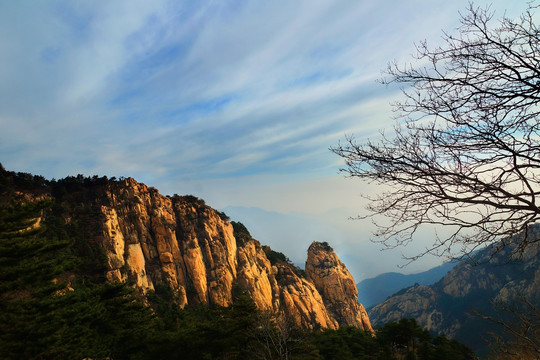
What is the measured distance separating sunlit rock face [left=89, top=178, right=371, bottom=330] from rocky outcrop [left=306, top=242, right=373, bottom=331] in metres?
0.39

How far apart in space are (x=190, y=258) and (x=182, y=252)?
1598 millimetres

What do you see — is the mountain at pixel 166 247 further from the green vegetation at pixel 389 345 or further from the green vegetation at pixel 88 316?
the green vegetation at pixel 389 345

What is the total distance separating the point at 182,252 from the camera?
42.6m

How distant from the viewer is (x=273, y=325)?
19.8 m

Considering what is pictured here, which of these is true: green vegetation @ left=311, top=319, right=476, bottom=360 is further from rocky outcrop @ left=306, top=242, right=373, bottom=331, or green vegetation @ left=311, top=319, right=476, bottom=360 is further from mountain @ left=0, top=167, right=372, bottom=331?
rocky outcrop @ left=306, top=242, right=373, bottom=331

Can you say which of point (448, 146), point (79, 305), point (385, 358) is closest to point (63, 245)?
point (79, 305)

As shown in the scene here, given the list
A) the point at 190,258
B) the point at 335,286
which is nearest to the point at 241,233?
the point at 190,258

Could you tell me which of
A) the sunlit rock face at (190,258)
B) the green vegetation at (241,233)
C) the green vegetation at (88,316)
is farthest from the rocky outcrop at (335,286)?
the green vegetation at (88,316)

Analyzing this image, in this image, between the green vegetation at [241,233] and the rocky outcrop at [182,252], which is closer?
the rocky outcrop at [182,252]

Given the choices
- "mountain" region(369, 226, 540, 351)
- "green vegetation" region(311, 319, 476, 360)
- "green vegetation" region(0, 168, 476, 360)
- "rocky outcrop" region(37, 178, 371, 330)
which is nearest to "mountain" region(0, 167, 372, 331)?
"rocky outcrop" region(37, 178, 371, 330)

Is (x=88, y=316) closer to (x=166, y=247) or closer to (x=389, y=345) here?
(x=166, y=247)

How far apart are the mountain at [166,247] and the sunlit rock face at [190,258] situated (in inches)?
5.3

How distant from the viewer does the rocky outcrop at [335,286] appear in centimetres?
5769

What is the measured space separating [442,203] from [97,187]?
46.5 m
